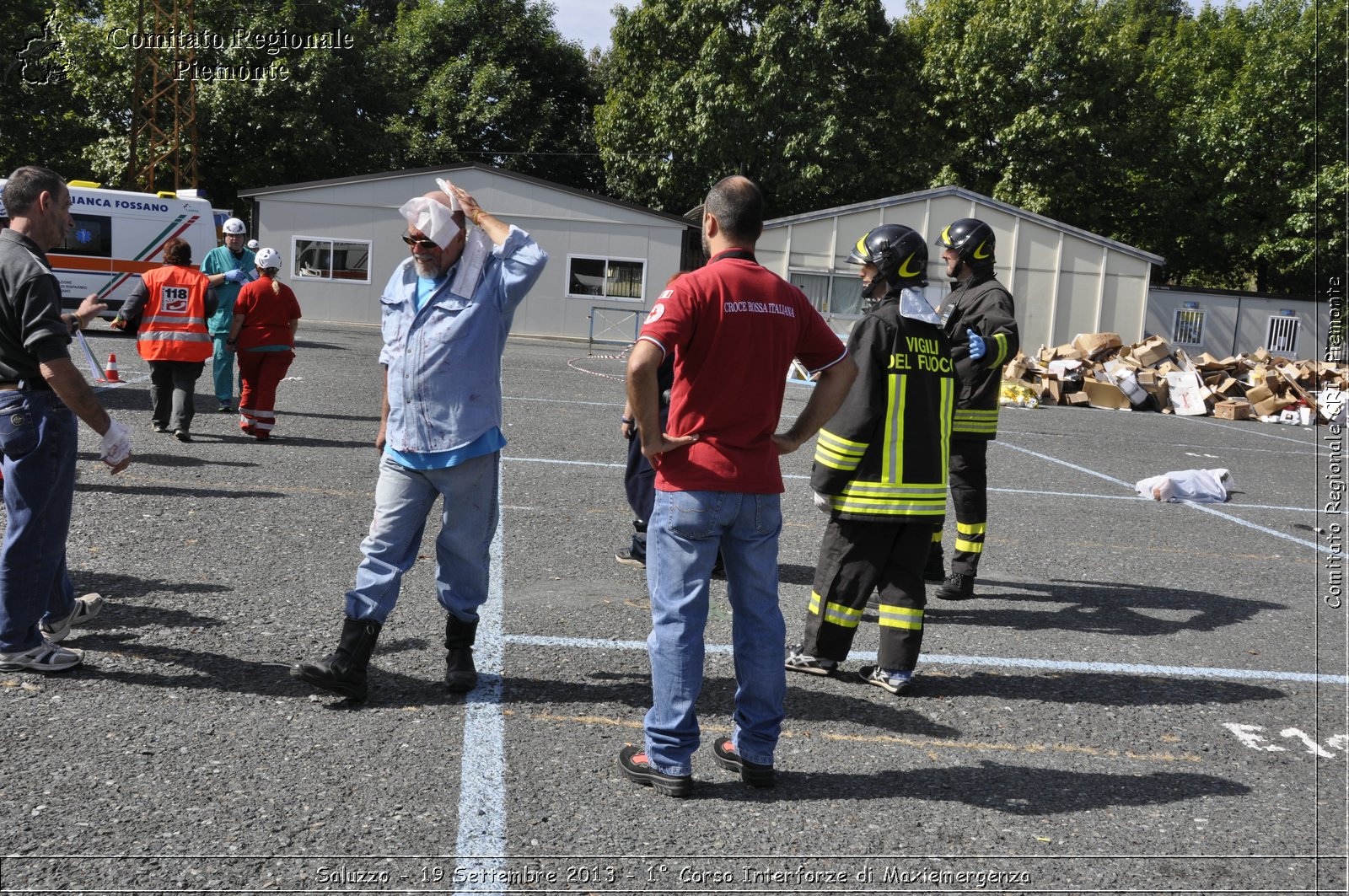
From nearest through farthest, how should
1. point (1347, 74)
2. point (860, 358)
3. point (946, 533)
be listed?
point (1347, 74), point (860, 358), point (946, 533)

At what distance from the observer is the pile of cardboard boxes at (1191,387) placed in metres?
21.7

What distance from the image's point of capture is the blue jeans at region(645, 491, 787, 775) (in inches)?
143

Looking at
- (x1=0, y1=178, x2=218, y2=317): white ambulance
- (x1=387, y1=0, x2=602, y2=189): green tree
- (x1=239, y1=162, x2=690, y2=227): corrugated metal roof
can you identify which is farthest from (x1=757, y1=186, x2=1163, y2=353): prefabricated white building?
(x1=387, y1=0, x2=602, y2=189): green tree

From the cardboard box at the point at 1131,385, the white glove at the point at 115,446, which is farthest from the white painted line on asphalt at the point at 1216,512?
the cardboard box at the point at 1131,385

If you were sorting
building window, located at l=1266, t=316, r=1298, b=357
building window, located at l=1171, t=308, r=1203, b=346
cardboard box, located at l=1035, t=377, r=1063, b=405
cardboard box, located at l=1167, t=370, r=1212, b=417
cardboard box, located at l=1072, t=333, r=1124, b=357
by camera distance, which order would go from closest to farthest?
1. cardboard box, located at l=1167, t=370, r=1212, b=417
2. cardboard box, located at l=1035, t=377, r=1063, b=405
3. cardboard box, located at l=1072, t=333, r=1124, b=357
4. building window, located at l=1171, t=308, r=1203, b=346
5. building window, located at l=1266, t=316, r=1298, b=357

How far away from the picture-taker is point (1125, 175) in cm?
3944

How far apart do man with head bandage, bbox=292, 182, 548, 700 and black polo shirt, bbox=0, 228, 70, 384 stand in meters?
1.19

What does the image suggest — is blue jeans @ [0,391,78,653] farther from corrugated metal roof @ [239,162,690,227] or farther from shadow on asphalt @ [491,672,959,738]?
corrugated metal roof @ [239,162,690,227]

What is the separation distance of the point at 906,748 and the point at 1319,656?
9.55 ft

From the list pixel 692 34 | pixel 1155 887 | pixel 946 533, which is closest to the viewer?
pixel 1155 887

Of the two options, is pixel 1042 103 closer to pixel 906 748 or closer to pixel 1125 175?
pixel 1125 175

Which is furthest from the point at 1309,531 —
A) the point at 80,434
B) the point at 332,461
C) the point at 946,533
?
the point at 80,434

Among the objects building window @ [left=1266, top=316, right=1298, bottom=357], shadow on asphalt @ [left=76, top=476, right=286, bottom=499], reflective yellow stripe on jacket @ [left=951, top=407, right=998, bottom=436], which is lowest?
shadow on asphalt @ [left=76, top=476, right=286, bottom=499]

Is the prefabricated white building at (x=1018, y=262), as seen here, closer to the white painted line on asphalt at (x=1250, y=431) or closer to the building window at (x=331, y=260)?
the white painted line on asphalt at (x=1250, y=431)
